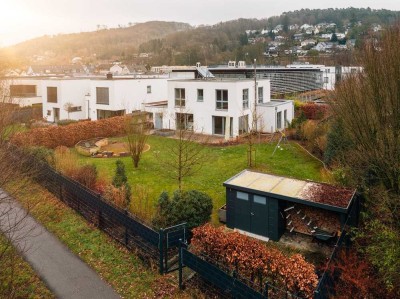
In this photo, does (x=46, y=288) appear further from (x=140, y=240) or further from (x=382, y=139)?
(x=382, y=139)

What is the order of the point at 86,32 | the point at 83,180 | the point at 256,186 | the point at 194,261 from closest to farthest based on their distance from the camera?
the point at 194,261, the point at 256,186, the point at 83,180, the point at 86,32

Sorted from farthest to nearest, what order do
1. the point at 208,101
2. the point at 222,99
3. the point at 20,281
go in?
the point at 208,101 → the point at 222,99 → the point at 20,281

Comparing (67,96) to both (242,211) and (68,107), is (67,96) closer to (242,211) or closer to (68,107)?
(68,107)

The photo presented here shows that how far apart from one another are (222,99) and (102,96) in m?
14.4

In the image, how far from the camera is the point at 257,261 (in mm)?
8930

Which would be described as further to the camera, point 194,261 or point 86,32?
point 86,32

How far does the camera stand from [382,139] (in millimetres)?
11164

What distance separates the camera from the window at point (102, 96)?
129 ft

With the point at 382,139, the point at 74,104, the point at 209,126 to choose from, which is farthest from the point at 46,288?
the point at 74,104

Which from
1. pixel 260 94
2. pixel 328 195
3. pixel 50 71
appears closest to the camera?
pixel 328 195

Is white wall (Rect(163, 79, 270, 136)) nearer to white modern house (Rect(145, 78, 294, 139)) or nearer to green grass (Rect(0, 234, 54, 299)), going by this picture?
white modern house (Rect(145, 78, 294, 139))

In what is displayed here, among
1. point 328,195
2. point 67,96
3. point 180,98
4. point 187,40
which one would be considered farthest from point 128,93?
point 187,40

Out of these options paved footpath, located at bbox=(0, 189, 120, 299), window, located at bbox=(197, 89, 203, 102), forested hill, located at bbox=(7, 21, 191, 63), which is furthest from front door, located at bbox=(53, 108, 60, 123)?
forested hill, located at bbox=(7, 21, 191, 63)

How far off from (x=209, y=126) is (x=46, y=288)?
24.3 m
